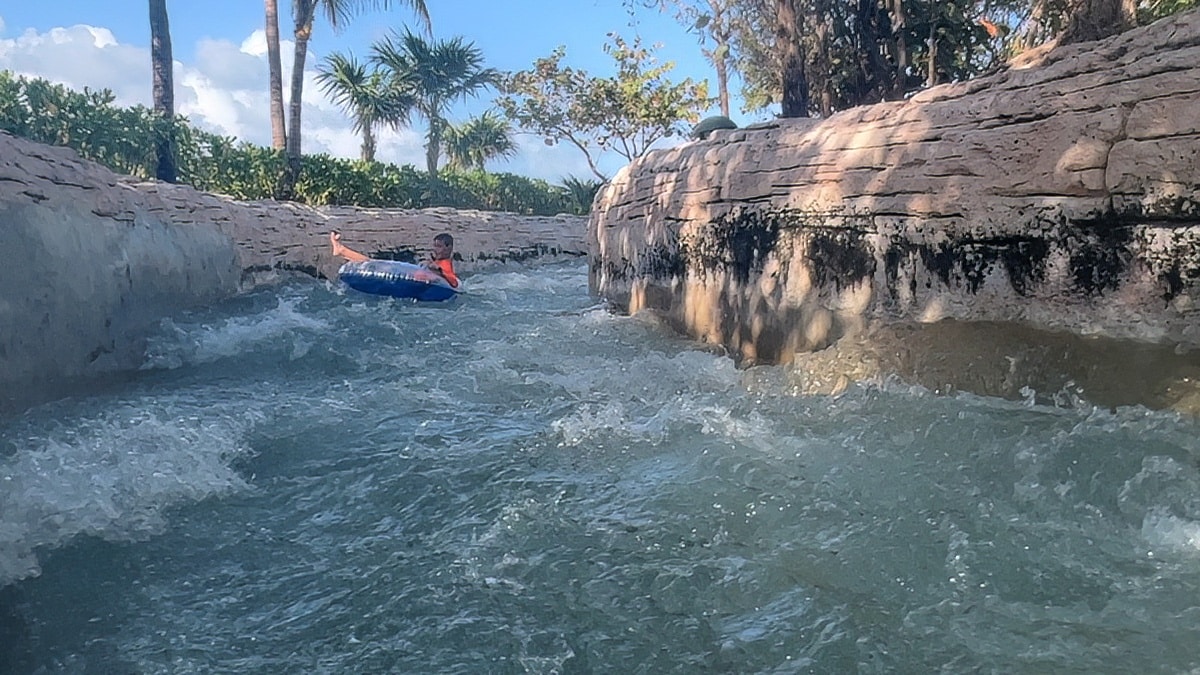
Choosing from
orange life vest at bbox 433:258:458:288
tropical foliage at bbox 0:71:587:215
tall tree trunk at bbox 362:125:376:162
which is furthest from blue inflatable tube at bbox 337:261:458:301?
tall tree trunk at bbox 362:125:376:162

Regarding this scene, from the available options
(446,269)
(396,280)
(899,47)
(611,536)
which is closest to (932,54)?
(899,47)

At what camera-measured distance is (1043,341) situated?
14.6 ft

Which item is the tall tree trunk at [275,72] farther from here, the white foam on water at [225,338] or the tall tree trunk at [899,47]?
the tall tree trunk at [899,47]

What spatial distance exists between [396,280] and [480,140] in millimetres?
20915

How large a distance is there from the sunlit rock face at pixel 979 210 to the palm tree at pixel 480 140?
2471cm

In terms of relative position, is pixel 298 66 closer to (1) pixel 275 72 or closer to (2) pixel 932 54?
(1) pixel 275 72

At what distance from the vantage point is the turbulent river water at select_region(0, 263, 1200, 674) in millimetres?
2707

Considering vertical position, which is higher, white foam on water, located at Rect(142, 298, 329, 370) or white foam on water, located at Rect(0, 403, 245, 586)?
white foam on water, located at Rect(142, 298, 329, 370)

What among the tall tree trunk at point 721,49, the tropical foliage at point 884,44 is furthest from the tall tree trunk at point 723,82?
the tropical foliage at point 884,44

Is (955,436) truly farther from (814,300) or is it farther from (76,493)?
(76,493)

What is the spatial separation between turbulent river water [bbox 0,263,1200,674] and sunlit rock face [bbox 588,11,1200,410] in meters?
0.64

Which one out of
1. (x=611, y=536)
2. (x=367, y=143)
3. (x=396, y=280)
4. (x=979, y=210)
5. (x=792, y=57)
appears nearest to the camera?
(x=611, y=536)

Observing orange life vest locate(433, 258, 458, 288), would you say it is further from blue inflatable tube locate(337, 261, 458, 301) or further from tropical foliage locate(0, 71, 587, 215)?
tropical foliage locate(0, 71, 587, 215)

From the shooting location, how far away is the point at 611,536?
3.52 meters
